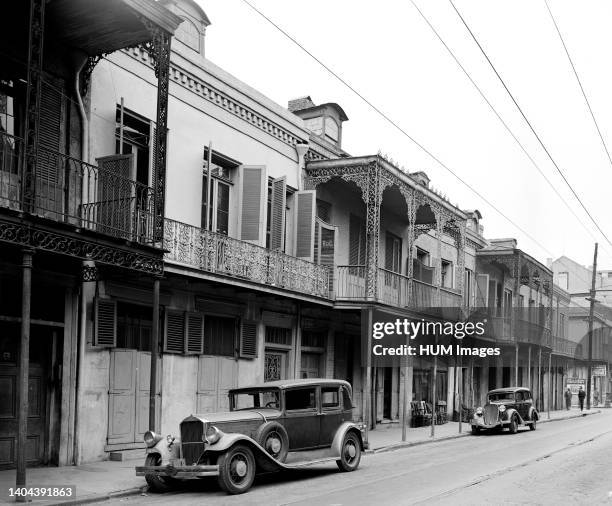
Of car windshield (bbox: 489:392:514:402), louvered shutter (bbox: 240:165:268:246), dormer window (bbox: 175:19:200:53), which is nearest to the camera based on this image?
dormer window (bbox: 175:19:200:53)

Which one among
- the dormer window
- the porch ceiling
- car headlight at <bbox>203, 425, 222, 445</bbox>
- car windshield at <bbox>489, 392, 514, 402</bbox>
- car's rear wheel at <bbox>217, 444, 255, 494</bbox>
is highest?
the dormer window

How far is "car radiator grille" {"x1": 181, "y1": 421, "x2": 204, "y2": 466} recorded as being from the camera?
11578mm

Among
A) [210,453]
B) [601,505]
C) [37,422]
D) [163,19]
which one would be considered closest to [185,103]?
[163,19]

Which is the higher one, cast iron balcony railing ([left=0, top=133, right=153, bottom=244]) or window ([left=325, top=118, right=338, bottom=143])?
window ([left=325, top=118, right=338, bottom=143])

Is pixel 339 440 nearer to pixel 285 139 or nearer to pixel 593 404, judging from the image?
pixel 285 139

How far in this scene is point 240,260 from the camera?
17.9 metres

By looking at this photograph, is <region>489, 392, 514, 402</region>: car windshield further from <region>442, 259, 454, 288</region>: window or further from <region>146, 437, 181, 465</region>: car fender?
<region>146, 437, 181, 465</region>: car fender

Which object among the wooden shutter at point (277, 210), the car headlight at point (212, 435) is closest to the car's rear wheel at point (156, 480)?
the car headlight at point (212, 435)

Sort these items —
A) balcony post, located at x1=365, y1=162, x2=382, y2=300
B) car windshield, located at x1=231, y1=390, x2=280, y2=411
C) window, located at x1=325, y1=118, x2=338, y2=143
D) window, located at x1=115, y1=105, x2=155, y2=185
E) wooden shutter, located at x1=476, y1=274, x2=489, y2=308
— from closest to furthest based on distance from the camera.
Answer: car windshield, located at x1=231, y1=390, x2=280, y2=411
window, located at x1=115, y1=105, x2=155, y2=185
balcony post, located at x1=365, y1=162, x2=382, y2=300
window, located at x1=325, y1=118, x2=338, y2=143
wooden shutter, located at x1=476, y1=274, x2=489, y2=308

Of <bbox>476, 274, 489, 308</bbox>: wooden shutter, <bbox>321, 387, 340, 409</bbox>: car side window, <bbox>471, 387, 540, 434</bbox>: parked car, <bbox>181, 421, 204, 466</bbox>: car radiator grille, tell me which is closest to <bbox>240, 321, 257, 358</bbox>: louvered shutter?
<bbox>321, 387, 340, 409</bbox>: car side window

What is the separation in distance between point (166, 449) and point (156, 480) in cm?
46

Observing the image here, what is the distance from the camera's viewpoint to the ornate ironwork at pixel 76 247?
10445 mm

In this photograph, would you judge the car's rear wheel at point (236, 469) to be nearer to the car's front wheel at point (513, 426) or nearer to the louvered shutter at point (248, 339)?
the louvered shutter at point (248, 339)

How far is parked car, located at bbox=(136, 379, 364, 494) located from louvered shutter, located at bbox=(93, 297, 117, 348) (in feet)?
9.01
